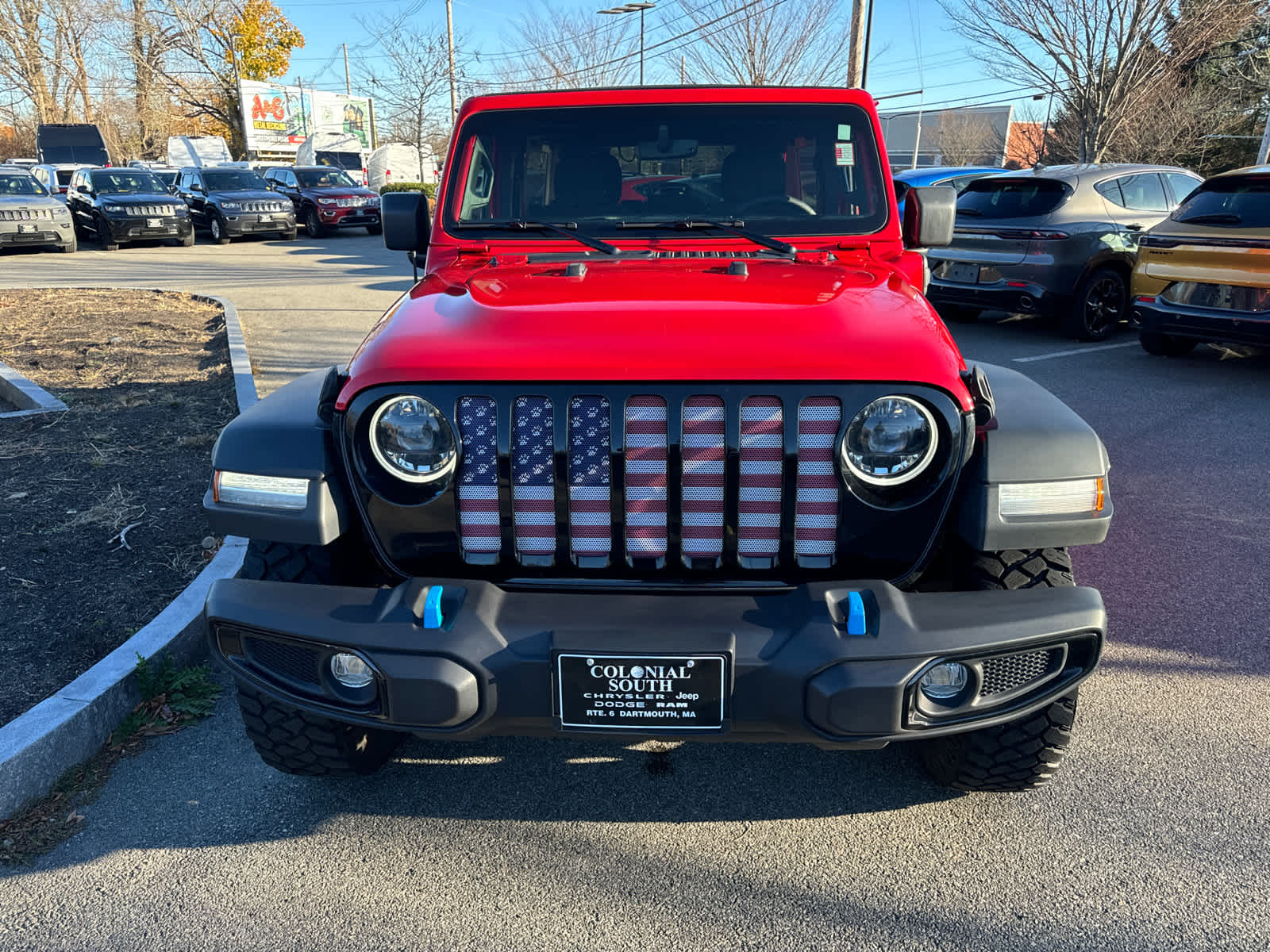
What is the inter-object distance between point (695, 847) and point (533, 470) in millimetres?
1103

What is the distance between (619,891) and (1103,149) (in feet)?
63.3

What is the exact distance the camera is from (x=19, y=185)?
1858 cm

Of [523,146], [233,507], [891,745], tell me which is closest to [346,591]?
[233,507]

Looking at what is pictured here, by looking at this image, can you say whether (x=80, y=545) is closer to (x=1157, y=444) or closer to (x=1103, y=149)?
(x=1157, y=444)

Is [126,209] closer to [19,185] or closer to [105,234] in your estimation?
[105,234]

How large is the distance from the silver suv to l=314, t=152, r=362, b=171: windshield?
26.7 meters

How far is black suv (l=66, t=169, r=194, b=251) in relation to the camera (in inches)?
742

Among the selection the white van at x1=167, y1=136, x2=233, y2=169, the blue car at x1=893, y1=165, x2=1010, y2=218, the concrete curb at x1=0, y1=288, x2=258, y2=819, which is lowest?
the concrete curb at x1=0, y1=288, x2=258, y2=819

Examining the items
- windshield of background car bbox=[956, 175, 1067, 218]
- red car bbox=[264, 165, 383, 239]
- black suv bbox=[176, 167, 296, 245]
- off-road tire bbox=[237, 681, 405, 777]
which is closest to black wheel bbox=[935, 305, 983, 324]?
windshield of background car bbox=[956, 175, 1067, 218]

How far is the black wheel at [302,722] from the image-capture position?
2.41 meters

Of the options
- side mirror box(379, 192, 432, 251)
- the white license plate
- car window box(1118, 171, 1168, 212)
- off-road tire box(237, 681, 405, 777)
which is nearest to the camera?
off-road tire box(237, 681, 405, 777)

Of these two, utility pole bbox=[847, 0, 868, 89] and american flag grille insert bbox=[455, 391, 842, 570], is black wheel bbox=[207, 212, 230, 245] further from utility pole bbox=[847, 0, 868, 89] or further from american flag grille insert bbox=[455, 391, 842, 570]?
american flag grille insert bbox=[455, 391, 842, 570]

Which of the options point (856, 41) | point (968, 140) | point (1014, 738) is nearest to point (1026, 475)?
point (1014, 738)

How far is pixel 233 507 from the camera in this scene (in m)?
2.30
